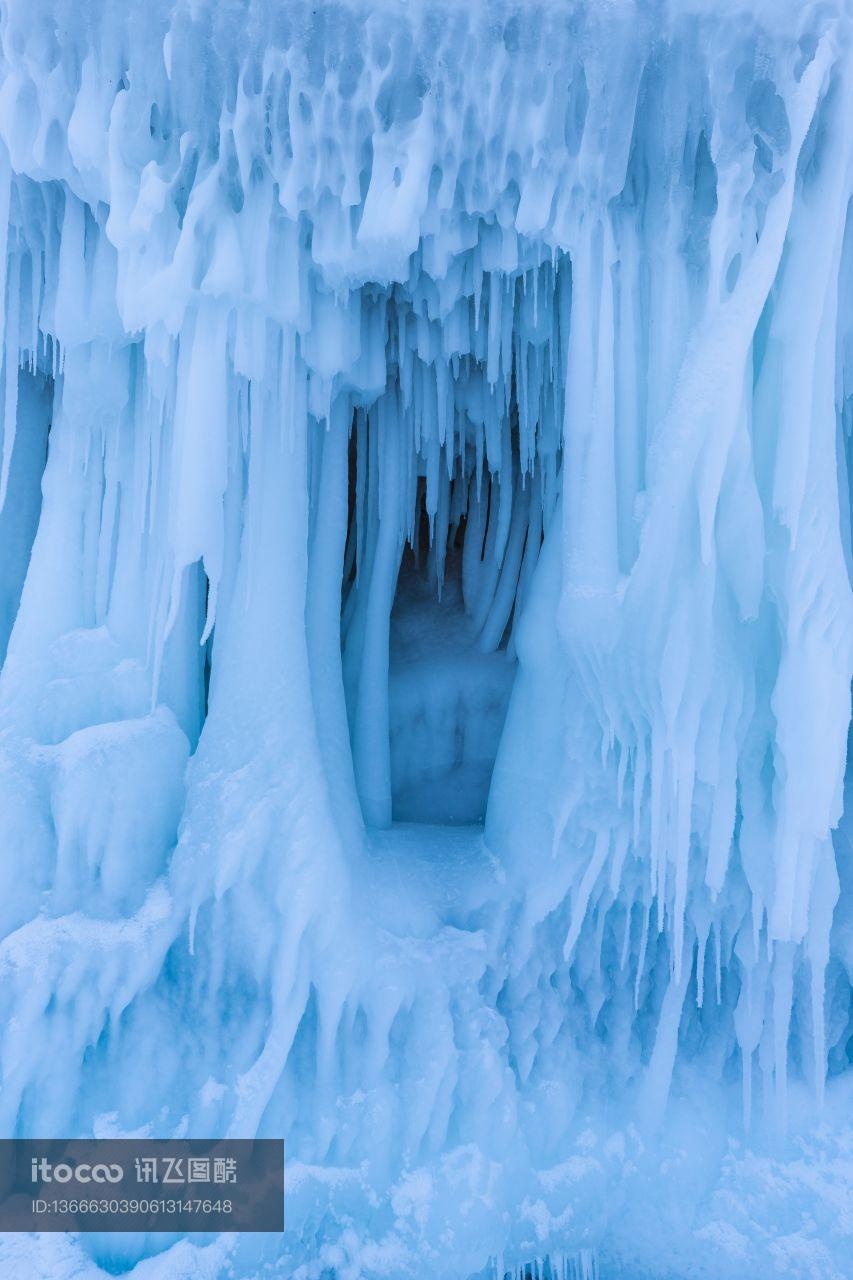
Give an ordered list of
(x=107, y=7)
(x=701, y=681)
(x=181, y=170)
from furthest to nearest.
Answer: (x=701, y=681), (x=181, y=170), (x=107, y=7)

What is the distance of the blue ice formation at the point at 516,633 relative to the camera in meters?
2.53

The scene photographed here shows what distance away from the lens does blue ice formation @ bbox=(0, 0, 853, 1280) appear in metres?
2.53

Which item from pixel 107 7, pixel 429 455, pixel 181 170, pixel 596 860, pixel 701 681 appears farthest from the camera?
pixel 429 455

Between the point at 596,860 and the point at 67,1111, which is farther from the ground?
the point at 596,860

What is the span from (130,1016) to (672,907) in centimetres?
184

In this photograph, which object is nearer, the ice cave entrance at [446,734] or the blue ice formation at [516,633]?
the blue ice formation at [516,633]

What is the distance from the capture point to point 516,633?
356 centimetres

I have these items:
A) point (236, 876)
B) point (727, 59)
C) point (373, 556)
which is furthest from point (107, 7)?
point (236, 876)

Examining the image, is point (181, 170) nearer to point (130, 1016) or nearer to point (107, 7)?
point (107, 7)

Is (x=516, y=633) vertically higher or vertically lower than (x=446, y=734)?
higher

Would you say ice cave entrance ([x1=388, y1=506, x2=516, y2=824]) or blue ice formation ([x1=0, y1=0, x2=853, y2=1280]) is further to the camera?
ice cave entrance ([x1=388, y1=506, x2=516, y2=824])

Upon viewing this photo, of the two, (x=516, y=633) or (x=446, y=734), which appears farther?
(x=446, y=734)

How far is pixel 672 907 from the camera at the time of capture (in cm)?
319

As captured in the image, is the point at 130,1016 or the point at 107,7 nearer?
the point at 107,7
